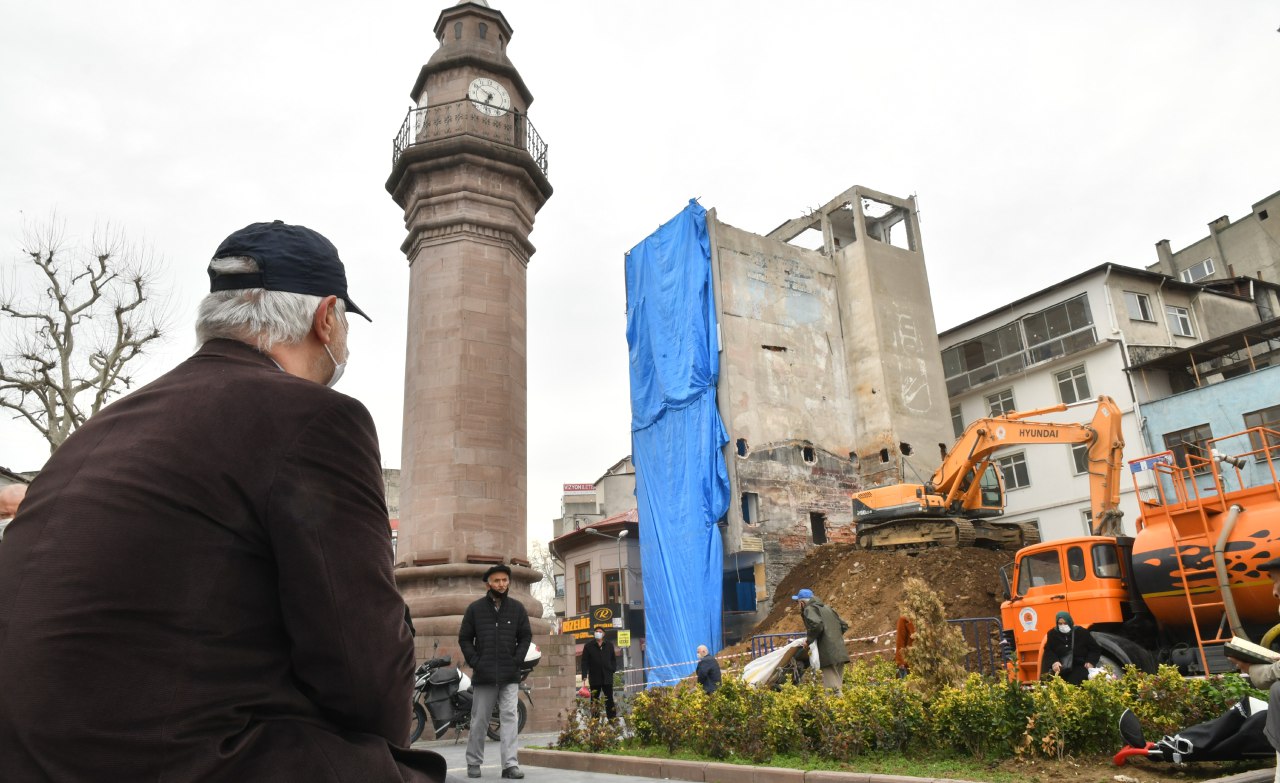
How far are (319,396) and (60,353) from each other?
27387 mm

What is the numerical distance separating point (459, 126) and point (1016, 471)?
87.6 ft

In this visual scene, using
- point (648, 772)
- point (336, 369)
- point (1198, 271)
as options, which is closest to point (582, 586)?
point (1198, 271)

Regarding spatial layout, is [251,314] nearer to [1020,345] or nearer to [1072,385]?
[1072,385]

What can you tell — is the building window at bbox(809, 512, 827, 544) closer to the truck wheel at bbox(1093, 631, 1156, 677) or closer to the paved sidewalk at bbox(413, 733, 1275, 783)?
the truck wheel at bbox(1093, 631, 1156, 677)

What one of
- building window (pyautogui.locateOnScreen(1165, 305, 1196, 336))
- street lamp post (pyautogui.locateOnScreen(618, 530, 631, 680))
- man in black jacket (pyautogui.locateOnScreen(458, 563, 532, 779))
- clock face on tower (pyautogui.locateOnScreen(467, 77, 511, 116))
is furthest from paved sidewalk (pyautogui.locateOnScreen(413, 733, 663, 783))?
building window (pyautogui.locateOnScreen(1165, 305, 1196, 336))

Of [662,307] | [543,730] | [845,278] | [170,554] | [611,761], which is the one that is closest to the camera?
[170,554]

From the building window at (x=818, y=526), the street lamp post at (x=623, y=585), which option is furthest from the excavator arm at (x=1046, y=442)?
the street lamp post at (x=623, y=585)

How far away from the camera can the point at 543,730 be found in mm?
15742

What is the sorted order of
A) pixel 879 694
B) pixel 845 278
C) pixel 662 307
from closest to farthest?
pixel 879 694 → pixel 662 307 → pixel 845 278

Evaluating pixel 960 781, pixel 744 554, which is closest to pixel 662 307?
pixel 744 554

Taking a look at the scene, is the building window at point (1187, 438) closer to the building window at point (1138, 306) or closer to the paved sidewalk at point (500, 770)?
the building window at point (1138, 306)

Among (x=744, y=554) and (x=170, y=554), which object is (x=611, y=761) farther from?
(x=744, y=554)

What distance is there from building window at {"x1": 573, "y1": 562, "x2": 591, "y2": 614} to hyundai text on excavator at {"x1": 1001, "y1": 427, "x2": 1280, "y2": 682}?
30121 millimetres

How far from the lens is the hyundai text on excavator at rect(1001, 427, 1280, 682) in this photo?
1133cm
